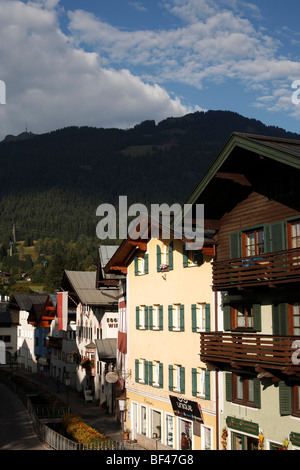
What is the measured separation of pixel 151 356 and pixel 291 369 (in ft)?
51.7

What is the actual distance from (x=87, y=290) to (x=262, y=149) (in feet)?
134

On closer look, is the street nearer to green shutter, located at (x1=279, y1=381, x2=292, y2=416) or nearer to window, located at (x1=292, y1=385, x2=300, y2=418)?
green shutter, located at (x1=279, y1=381, x2=292, y2=416)

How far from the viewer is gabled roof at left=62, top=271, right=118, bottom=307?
58088 millimetres

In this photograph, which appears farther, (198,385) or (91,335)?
(91,335)

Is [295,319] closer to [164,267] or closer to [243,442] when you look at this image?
[243,442]

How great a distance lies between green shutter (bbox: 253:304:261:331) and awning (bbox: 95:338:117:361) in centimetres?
2535

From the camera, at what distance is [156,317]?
37250 mm

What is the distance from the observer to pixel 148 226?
37.4m

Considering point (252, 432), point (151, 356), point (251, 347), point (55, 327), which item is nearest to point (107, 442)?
point (151, 356)

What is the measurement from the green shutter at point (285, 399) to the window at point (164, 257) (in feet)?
39.7

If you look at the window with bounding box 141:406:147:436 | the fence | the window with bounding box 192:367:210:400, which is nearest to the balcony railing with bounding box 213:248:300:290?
the window with bounding box 192:367:210:400

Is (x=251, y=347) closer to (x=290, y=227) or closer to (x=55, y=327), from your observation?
(x=290, y=227)

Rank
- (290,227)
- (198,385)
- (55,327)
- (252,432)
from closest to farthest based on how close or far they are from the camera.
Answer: (290,227) < (252,432) < (198,385) < (55,327)

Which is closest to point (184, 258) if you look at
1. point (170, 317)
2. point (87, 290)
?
point (170, 317)
